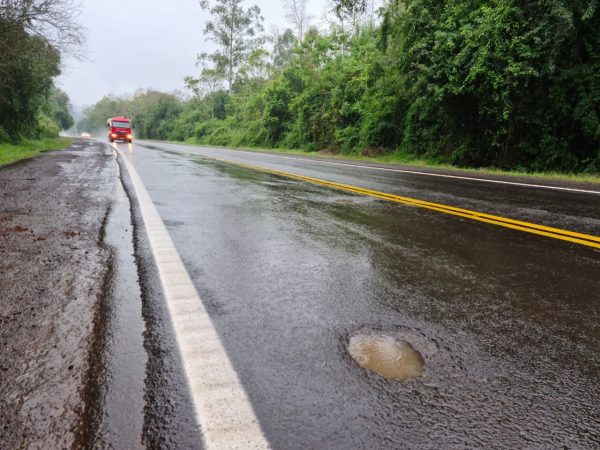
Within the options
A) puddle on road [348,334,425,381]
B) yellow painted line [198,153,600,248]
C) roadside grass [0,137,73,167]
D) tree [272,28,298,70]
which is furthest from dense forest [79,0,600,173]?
tree [272,28,298,70]

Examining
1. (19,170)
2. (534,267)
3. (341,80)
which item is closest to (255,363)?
(534,267)

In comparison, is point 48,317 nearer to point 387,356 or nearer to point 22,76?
point 387,356

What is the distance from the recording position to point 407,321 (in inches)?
97.7

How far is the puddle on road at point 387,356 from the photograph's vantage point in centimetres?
194

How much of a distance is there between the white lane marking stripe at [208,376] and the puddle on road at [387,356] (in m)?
0.63

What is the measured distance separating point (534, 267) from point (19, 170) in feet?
38.8

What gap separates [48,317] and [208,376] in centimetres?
122

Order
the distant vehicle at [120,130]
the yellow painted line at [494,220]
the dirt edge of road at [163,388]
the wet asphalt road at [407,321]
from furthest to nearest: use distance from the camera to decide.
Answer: the distant vehicle at [120,130] → the yellow painted line at [494,220] → the wet asphalt road at [407,321] → the dirt edge of road at [163,388]

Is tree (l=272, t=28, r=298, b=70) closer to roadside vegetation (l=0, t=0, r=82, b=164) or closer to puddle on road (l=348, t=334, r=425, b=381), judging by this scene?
roadside vegetation (l=0, t=0, r=82, b=164)

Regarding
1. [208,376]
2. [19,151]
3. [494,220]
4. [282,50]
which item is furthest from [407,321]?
[282,50]

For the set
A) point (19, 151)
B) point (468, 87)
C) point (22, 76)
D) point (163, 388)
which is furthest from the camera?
point (22, 76)

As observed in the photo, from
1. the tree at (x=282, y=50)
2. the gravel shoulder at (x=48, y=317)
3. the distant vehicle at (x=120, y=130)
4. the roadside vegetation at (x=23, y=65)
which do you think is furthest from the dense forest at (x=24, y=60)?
the tree at (x=282, y=50)

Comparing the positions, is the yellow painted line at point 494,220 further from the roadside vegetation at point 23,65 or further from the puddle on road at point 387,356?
the roadside vegetation at point 23,65

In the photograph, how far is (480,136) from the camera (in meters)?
16.7
